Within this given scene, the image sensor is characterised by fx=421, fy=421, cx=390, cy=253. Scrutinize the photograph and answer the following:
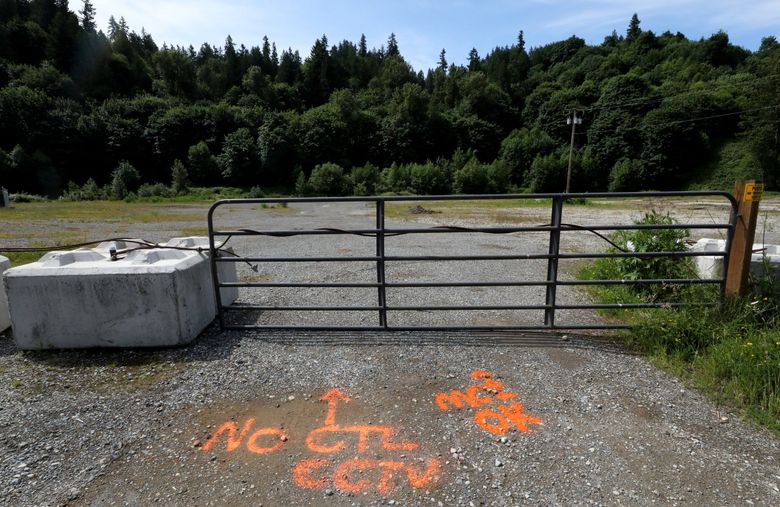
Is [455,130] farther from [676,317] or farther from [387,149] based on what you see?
[676,317]

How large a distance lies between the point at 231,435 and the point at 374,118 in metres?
108

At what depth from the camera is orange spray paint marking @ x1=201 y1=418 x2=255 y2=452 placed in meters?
3.00

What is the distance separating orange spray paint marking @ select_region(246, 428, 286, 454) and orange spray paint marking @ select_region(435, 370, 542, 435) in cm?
127

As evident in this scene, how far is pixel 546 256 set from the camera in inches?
177

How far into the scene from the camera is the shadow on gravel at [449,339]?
15.1ft

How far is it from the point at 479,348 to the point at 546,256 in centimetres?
122

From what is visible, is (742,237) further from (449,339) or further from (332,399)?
(332,399)

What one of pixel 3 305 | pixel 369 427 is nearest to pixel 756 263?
pixel 369 427

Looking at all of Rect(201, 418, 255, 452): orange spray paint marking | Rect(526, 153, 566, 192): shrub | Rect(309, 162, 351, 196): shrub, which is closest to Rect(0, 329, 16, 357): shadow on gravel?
Rect(201, 418, 255, 452): orange spray paint marking

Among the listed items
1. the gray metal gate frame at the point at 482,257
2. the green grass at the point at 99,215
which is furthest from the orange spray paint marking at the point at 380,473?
the green grass at the point at 99,215

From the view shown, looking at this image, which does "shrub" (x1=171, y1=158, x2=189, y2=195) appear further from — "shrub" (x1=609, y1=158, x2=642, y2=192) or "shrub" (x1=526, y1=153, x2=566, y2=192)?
"shrub" (x1=609, y1=158, x2=642, y2=192)

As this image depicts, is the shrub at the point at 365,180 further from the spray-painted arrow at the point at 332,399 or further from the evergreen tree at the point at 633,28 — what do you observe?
the evergreen tree at the point at 633,28

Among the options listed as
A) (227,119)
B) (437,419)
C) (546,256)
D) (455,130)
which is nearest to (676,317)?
(546,256)

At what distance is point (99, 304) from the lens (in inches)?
170
